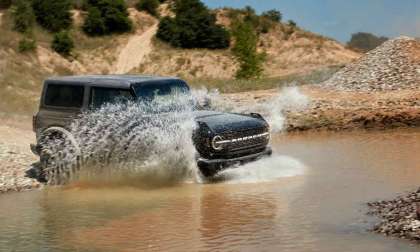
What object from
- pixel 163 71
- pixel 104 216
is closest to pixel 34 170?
pixel 104 216

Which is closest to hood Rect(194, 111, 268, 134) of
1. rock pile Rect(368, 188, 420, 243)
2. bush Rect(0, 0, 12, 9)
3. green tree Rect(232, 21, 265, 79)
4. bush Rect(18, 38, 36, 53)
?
rock pile Rect(368, 188, 420, 243)

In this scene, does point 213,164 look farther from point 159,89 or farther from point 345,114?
point 345,114

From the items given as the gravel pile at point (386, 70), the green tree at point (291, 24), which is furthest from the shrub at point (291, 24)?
the gravel pile at point (386, 70)

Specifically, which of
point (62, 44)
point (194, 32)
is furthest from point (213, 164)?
point (194, 32)

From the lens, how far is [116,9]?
7694cm

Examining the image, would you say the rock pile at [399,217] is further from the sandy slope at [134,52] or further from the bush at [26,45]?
the sandy slope at [134,52]

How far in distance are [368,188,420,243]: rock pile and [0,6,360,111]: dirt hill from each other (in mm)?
53140

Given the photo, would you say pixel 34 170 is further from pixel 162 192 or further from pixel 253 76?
pixel 253 76

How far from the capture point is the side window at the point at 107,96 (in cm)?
1371

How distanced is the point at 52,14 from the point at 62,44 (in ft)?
26.0

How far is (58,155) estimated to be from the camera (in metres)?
14.0

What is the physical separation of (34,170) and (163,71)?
5497cm

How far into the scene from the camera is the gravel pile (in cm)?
3038

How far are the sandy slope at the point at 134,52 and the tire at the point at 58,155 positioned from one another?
55207 millimetres
